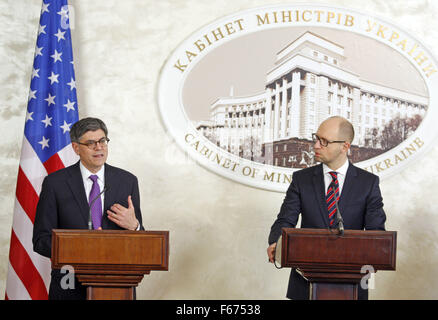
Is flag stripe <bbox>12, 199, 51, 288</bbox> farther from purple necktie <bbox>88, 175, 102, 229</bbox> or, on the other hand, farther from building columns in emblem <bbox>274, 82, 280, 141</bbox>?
building columns in emblem <bbox>274, 82, 280, 141</bbox>

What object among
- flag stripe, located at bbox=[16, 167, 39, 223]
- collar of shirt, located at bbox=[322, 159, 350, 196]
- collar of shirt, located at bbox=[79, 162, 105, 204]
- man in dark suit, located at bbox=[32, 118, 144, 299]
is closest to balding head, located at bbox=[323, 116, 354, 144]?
collar of shirt, located at bbox=[322, 159, 350, 196]

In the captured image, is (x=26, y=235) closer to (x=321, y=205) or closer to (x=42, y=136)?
(x=42, y=136)

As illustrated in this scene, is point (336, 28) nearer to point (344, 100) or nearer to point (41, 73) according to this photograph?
point (344, 100)

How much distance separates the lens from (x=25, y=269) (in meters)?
3.73

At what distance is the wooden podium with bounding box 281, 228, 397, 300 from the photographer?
A: 2264 millimetres

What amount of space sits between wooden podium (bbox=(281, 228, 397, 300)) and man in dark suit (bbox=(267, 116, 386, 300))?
0.54 metres

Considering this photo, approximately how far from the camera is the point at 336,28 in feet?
14.1

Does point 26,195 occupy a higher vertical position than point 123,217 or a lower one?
higher

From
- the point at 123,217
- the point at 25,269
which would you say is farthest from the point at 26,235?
the point at 123,217

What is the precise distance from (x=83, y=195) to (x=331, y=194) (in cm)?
124

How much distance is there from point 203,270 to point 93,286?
1926mm

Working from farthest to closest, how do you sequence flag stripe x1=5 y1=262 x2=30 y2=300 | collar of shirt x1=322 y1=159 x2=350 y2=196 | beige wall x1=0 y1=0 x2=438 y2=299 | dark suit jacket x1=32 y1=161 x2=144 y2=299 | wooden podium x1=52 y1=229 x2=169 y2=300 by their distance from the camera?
1. beige wall x1=0 y1=0 x2=438 y2=299
2. flag stripe x1=5 y1=262 x2=30 y2=300
3. collar of shirt x1=322 y1=159 x2=350 y2=196
4. dark suit jacket x1=32 y1=161 x2=144 y2=299
5. wooden podium x1=52 y1=229 x2=169 y2=300

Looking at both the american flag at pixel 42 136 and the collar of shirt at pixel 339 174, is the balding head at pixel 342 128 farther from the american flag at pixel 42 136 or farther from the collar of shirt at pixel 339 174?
the american flag at pixel 42 136

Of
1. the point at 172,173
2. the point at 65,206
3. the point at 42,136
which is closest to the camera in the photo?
the point at 65,206
